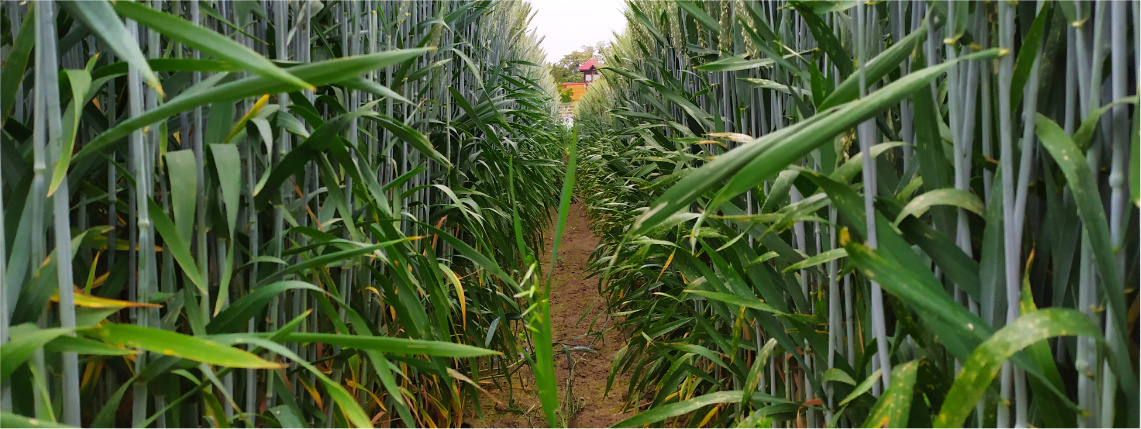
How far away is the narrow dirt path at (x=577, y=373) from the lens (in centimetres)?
171

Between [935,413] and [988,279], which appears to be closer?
[988,279]

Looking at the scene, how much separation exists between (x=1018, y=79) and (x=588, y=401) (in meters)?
1.53

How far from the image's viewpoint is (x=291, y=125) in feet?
2.49

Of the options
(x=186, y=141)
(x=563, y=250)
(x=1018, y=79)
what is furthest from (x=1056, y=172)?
(x=563, y=250)

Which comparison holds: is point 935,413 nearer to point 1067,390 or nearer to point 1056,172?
point 1067,390

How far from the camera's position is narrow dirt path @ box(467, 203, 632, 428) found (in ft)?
5.61

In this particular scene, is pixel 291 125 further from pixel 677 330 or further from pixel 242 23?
pixel 677 330

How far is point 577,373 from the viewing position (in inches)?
80.4

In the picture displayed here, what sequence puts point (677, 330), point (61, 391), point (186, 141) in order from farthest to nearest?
point (677, 330), point (186, 141), point (61, 391)

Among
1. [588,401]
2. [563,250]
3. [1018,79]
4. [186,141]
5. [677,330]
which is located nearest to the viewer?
[1018,79]

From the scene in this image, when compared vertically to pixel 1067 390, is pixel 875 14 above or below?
above

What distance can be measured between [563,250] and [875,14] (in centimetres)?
324

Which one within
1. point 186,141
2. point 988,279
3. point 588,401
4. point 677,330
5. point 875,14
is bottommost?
point 588,401

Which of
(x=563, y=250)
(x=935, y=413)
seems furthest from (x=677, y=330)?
(x=563, y=250)
